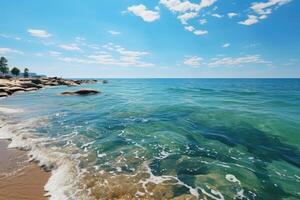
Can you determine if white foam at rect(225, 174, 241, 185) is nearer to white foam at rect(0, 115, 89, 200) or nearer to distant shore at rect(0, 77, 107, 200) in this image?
white foam at rect(0, 115, 89, 200)

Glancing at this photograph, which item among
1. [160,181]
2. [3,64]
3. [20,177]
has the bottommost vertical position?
[20,177]

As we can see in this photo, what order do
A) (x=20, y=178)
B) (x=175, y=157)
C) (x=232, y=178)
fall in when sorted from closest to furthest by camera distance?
(x=20, y=178), (x=232, y=178), (x=175, y=157)

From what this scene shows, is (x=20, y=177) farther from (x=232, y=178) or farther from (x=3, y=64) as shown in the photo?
(x=3, y=64)

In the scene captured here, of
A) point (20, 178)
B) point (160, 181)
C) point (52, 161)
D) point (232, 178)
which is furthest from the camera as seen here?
point (52, 161)

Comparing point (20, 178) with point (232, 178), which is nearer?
point (20, 178)

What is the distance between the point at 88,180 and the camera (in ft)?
21.2

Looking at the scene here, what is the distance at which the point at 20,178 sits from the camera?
21.6 feet

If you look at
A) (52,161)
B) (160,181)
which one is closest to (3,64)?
(52,161)

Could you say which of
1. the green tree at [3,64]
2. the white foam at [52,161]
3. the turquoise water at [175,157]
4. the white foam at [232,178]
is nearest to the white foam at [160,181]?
the turquoise water at [175,157]

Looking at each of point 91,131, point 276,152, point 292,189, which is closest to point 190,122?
point 276,152

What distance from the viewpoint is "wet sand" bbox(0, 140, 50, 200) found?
5688mm

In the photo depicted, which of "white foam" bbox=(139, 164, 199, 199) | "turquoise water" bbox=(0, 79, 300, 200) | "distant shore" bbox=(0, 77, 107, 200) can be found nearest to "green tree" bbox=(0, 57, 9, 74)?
"turquoise water" bbox=(0, 79, 300, 200)

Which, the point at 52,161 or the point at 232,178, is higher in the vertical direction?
the point at 232,178

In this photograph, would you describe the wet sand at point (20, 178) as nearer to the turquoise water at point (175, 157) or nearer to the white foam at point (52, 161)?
the white foam at point (52, 161)
